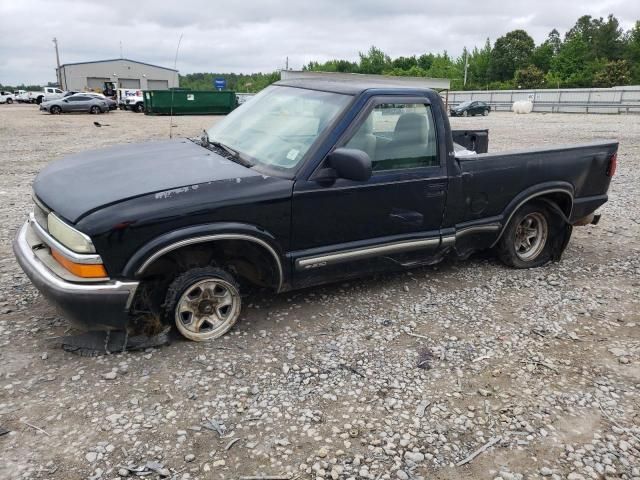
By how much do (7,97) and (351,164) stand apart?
205 ft

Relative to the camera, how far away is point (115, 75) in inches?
2785

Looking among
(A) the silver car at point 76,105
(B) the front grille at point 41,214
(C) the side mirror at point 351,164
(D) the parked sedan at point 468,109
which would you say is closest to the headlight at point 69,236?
(B) the front grille at point 41,214

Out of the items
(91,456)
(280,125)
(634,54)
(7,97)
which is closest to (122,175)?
(280,125)

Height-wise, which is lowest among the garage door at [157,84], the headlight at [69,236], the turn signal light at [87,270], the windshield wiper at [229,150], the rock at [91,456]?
the rock at [91,456]

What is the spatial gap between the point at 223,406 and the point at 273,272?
3.56 ft

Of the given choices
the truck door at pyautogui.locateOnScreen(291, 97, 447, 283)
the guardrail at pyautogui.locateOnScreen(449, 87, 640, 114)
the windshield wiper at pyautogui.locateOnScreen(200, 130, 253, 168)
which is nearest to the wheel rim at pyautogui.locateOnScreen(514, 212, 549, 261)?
the truck door at pyautogui.locateOnScreen(291, 97, 447, 283)

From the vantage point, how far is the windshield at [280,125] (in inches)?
149

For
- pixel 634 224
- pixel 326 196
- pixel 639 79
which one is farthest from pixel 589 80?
pixel 326 196

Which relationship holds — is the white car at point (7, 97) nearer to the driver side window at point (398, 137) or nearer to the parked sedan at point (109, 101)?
the parked sedan at point (109, 101)

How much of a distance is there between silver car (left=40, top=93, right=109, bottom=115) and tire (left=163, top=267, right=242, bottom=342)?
3491cm

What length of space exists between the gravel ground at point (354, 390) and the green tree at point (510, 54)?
265 ft

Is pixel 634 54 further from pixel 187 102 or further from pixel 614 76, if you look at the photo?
pixel 187 102

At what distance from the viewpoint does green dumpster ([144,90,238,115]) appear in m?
32.4

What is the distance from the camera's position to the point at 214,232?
3.29 meters
